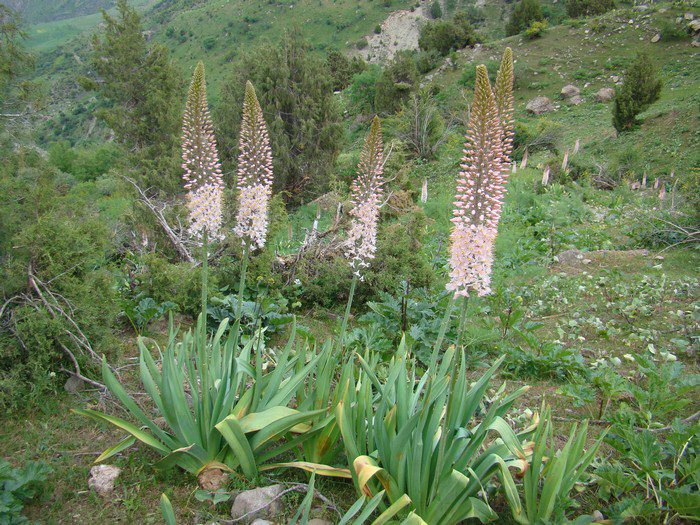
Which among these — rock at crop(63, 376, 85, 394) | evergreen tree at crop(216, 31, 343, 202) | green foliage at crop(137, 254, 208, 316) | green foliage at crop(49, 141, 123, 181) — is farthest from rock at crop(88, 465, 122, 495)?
green foliage at crop(49, 141, 123, 181)

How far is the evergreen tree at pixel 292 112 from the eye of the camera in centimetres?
1864

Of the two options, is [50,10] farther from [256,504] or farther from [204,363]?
[256,504]

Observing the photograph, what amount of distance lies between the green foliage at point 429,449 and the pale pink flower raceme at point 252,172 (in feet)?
5.85

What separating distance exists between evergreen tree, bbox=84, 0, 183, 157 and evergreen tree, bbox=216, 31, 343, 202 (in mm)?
5443

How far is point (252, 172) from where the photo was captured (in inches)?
156

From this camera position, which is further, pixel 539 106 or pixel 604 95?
pixel 539 106

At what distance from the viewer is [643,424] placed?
410 cm

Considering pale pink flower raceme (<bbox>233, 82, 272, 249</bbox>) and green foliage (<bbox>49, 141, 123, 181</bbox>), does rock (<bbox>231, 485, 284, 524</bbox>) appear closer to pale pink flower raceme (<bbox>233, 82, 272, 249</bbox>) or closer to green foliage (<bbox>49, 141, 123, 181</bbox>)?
pale pink flower raceme (<bbox>233, 82, 272, 249</bbox>)

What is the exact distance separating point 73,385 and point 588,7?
54.5 m

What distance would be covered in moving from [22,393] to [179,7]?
142736 mm

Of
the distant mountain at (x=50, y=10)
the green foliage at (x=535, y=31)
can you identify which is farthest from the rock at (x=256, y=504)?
the distant mountain at (x=50, y=10)

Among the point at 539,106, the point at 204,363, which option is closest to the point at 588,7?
the point at 539,106

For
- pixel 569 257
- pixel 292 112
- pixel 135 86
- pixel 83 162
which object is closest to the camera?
pixel 569 257

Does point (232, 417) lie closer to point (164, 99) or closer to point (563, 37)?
point (164, 99)
